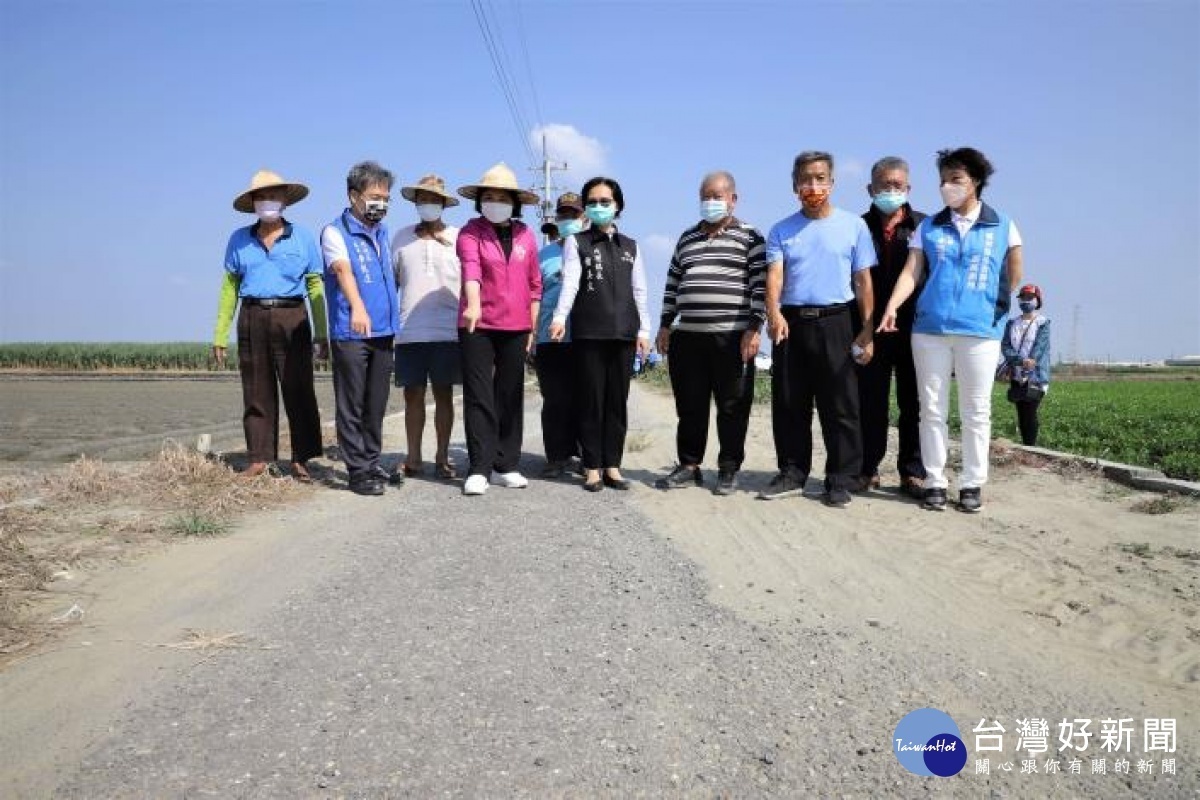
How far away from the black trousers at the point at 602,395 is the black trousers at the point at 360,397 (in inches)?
54.8

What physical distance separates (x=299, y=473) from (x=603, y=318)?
2511mm

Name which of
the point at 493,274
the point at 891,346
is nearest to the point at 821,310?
the point at 891,346

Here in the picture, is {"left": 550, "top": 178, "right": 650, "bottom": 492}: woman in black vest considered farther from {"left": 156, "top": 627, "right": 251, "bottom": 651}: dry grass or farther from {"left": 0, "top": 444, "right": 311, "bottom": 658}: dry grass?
{"left": 156, "top": 627, "right": 251, "bottom": 651}: dry grass

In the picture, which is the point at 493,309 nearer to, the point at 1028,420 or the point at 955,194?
the point at 955,194

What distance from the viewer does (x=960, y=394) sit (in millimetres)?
4984

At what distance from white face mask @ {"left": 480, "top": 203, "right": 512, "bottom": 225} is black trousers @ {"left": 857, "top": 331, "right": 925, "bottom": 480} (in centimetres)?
270

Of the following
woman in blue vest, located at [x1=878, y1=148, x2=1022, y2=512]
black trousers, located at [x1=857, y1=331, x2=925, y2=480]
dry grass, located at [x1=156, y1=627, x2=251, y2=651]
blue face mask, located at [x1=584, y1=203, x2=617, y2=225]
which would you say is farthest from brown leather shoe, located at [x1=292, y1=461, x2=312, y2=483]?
woman in blue vest, located at [x1=878, y1=148, x2=1022, y2=512]

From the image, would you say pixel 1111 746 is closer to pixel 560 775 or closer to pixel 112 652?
pixel 560 775

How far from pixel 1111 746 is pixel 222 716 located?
2545mm

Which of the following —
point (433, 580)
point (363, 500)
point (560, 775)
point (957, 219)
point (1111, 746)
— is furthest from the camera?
point (363, 500)

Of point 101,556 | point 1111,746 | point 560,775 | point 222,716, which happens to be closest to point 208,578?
point 101,556

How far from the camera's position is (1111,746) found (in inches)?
86.8

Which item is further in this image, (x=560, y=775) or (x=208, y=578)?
(x=208, y=578)

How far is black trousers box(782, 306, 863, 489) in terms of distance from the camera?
507 cm
